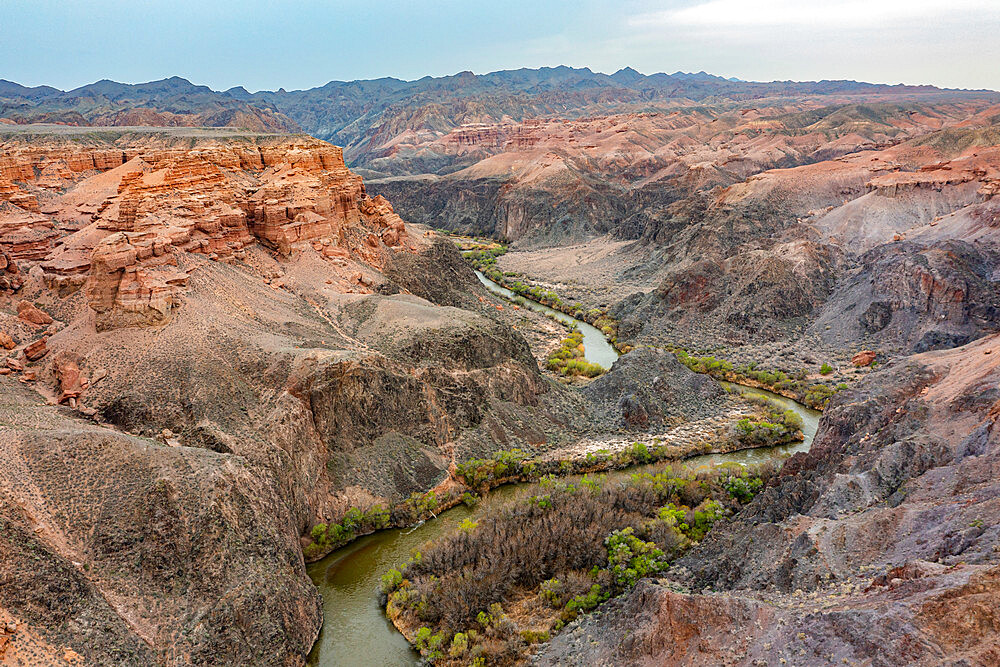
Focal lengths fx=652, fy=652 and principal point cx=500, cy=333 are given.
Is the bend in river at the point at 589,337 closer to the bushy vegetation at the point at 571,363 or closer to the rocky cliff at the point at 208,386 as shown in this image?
the bushy vegetation at the point at 571,363

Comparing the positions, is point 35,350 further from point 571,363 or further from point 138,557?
point 571,363

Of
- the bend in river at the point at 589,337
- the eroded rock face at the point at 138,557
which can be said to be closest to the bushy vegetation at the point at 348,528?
the eroded rock face at the point at 138,557

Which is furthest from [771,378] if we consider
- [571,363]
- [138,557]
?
[138,557]

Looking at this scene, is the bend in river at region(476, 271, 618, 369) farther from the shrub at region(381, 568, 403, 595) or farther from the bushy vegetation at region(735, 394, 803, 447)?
the shrub at region(381, 568, 403, 595)

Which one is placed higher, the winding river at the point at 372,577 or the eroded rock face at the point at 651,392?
the eroded rock face at the point at 651,392

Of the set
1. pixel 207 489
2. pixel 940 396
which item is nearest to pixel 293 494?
pixel 207 489

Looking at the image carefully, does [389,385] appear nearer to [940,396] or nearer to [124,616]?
[124,616]
